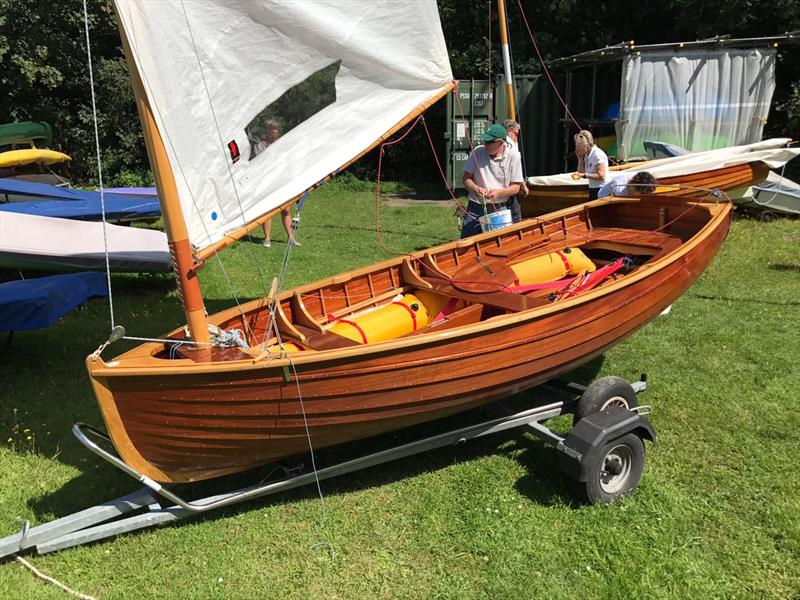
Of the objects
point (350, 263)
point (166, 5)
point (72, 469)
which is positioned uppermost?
point (166, 5)

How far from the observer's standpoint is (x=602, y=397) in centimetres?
382

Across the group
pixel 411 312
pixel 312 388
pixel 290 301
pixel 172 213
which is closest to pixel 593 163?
pixel 411 312

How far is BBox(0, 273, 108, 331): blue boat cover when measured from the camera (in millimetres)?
4348

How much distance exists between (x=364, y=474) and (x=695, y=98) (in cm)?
1105

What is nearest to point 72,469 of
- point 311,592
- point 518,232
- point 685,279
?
point 311,592

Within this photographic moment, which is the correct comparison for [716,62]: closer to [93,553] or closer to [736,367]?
[736,367]

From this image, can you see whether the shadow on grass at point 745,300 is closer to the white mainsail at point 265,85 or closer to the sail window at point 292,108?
the white mainsail at point 265,85

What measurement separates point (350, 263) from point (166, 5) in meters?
5.87

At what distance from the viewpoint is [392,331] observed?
425 centimetres

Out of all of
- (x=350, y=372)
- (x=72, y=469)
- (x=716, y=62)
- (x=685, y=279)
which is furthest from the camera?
(x=716, y=62)

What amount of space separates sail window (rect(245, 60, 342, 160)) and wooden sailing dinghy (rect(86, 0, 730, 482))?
10 millimetres

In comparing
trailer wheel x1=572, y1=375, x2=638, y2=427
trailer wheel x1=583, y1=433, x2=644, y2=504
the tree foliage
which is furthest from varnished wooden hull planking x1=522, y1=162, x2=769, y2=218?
the tree foliage

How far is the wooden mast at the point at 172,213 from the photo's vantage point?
10.1 feet

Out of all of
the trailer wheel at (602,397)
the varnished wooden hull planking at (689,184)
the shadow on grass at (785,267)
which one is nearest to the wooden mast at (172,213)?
the trailer wheel at (602,397)
